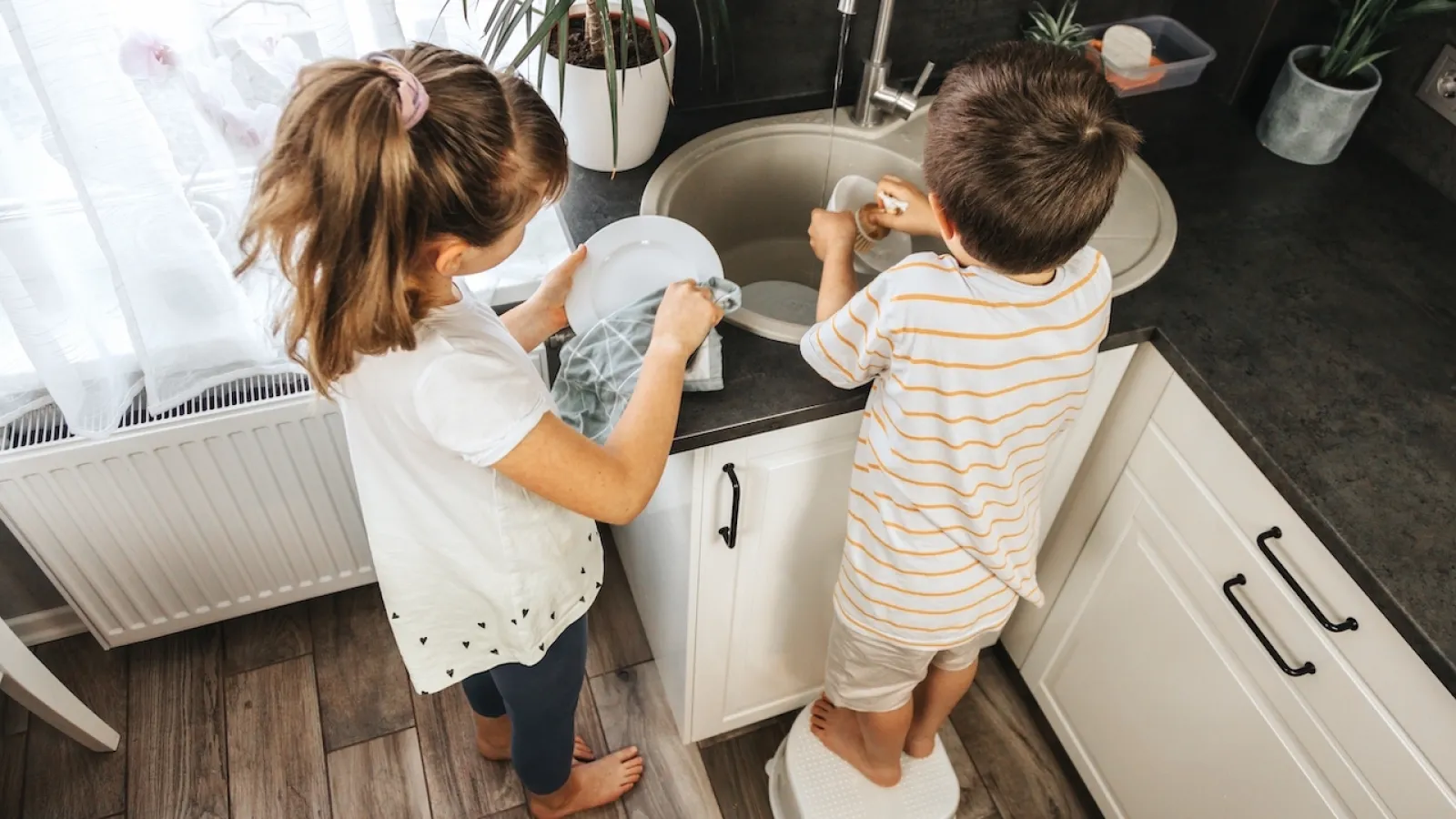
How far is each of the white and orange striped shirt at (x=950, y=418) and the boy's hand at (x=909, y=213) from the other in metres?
0.19

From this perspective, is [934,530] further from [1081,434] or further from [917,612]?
[1081,434]

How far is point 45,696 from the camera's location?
147 centimetres

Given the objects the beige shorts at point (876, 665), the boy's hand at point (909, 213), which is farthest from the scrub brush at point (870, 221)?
the beige shorts at point (876, 665)

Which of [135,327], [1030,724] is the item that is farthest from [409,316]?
[1030,724]

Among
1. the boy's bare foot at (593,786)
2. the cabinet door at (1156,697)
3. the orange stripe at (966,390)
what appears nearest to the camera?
the orange stripe at (966,390)

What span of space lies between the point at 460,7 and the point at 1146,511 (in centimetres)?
106

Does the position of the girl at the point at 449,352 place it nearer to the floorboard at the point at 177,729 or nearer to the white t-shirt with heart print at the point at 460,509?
the white t-shirt with heart print at the point at 460,509

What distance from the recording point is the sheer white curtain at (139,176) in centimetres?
102

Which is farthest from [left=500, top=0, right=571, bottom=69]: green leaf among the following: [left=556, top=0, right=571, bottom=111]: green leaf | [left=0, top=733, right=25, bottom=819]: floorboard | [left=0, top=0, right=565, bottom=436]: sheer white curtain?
[left=0, top=733, right=25, bottom=819]: floorboard

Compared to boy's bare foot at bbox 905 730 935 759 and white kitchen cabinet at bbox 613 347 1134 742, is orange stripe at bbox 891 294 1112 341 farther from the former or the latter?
boy's bare foot at bbox 905 730 935 759

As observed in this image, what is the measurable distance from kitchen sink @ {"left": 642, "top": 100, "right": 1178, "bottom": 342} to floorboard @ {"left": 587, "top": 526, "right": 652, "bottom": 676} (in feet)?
1.94

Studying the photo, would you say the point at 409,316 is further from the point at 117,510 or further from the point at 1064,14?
the point at 1064,14

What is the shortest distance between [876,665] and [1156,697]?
398 mm

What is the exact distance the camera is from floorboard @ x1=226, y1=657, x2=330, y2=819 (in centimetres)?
160
